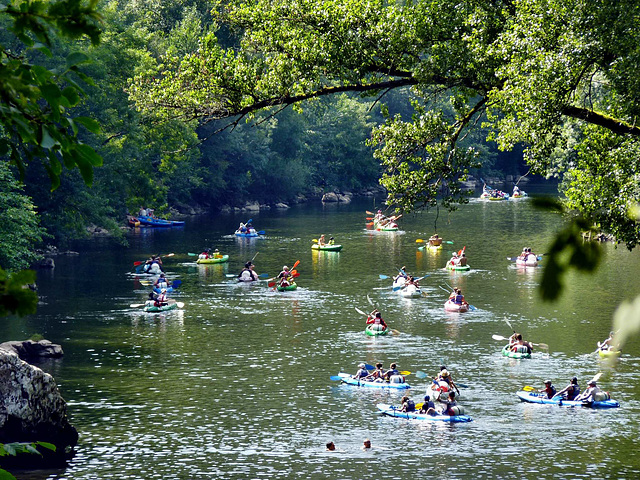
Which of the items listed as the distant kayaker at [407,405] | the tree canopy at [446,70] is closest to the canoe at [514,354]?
the distant kayaker at [407,405]

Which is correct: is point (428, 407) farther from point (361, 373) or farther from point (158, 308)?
point (158, 308)

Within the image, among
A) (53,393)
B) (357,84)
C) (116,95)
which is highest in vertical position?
(116,95)

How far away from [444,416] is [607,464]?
614 cm

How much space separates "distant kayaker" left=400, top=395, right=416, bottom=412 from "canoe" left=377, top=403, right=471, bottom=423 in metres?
0.13

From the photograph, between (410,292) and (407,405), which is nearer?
(407,405)

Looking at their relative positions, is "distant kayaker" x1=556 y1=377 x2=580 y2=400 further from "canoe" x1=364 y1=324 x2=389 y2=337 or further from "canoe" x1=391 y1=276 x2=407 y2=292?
"canoe" x1=391 y1=276 x2=407 y2=292

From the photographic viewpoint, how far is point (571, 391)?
107 feet

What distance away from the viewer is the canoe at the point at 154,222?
87.7m

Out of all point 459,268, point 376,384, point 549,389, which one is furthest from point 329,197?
point 549,389

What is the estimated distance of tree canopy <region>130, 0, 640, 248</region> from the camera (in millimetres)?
12719

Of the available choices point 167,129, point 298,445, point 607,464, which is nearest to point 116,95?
point 167,129

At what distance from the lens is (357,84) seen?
47.9 feet

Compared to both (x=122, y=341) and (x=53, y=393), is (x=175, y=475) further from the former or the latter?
(x=122, y=341)

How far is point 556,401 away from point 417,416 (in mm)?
5044
